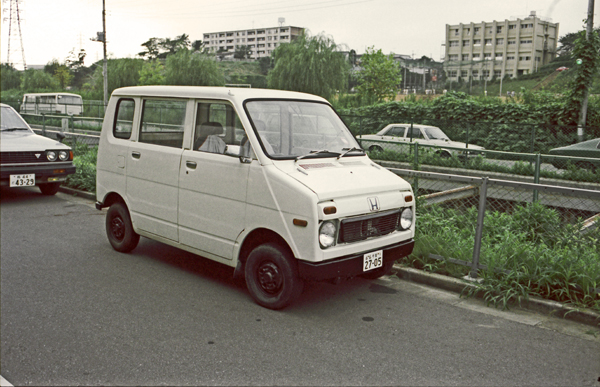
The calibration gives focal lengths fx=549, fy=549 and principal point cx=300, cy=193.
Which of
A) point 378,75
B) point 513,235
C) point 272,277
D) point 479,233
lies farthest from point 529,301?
point 378,75

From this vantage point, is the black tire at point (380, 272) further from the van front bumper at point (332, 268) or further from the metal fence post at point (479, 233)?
the metal fence post at point (479, 233)

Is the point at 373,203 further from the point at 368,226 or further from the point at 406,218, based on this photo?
the point at 406,218

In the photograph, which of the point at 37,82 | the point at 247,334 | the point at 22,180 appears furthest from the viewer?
the point at 37,82

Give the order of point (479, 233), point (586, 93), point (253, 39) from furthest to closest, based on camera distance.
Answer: point (253, 39) → point (586, 93) → point (479, 233)

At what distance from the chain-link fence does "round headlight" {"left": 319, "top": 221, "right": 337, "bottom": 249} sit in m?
1.82

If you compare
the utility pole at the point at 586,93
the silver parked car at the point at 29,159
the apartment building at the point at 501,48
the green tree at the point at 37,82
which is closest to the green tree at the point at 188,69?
the green tree at the point at 37,82

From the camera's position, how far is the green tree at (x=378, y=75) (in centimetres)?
4166

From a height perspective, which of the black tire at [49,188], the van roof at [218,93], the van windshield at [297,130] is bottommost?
the black tire at [49,188]

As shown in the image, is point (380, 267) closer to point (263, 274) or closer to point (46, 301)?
point (263, 274)

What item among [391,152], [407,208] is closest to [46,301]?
[407,208]

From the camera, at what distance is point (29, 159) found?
33.0 feet

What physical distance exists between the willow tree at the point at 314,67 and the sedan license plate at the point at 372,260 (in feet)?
116

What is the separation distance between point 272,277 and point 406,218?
149cm

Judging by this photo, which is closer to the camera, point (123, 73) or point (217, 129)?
point (217, 129)
